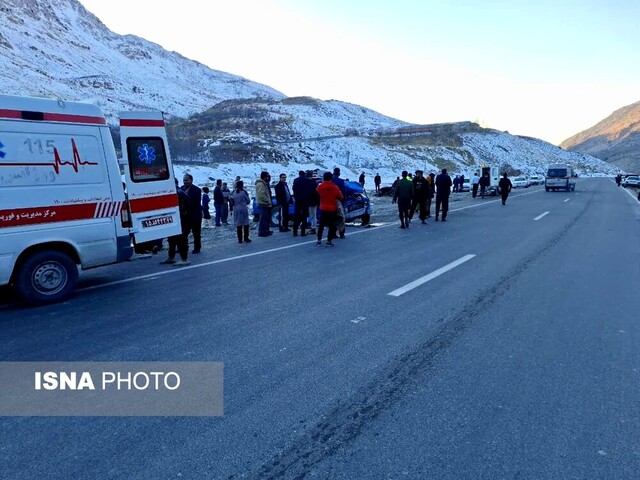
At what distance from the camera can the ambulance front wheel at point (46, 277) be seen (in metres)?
6.07

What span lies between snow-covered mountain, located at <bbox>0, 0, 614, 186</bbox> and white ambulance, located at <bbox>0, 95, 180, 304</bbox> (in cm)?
4031

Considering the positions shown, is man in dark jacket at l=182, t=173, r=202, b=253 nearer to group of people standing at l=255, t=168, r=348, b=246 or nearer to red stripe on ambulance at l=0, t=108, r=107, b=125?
group of people standing at l=255, t=168, r=348, b=246

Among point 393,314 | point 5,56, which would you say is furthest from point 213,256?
point 5,56

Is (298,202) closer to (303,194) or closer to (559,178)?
(303,194)

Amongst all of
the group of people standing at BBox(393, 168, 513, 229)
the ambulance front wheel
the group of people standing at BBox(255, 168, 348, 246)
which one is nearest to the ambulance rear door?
the ambulance front wheel

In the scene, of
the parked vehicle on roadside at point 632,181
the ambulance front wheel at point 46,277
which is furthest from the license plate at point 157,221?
the parked vehicle on roadside at point 632,181

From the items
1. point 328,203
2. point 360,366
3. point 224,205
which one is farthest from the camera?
point 224,205

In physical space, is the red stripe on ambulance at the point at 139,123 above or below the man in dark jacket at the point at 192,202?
above

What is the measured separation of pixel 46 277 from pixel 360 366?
4.82m

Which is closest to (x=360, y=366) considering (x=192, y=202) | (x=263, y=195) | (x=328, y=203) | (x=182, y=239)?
(x=182, y=239)

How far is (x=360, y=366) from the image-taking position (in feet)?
13.4

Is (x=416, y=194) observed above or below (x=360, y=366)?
above

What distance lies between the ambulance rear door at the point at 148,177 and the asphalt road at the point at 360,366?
2.96 feet

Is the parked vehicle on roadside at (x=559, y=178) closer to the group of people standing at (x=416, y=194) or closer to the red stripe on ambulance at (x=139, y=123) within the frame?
the group of people standing at (x=416, y=194)
